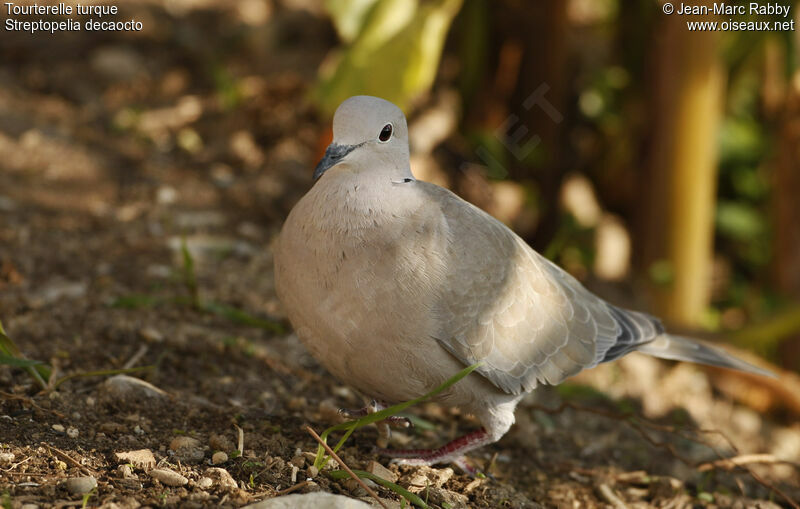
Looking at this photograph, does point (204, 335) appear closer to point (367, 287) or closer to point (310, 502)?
point (367, 287)

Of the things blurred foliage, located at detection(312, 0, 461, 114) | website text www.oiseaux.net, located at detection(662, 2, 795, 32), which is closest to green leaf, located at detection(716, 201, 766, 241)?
website text www.oiseaux.net, located at detection(662, 2, 795, 32)

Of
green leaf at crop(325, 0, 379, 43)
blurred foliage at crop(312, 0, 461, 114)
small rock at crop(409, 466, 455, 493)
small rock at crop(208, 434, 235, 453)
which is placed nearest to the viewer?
small rock at crop(208, 434, 235, 453)

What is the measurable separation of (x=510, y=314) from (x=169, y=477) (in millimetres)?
1208

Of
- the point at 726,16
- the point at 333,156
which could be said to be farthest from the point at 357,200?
the point at 726,16

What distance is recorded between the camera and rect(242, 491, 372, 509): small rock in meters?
2.17

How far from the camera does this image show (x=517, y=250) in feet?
9.59

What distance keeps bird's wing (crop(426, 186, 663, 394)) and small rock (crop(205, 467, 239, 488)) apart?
0.73m

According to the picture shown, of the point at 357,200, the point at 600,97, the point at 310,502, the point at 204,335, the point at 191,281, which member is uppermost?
the point at 600,97

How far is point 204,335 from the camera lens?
137 inches

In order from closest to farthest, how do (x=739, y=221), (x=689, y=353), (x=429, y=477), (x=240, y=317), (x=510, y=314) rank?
(x=429, y=477) → (x=510, y=314) → (x=689, y=353) → (x=240, y=317) → (x=739, y=221)

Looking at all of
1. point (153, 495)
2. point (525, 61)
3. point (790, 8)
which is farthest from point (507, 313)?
point (525, 61)

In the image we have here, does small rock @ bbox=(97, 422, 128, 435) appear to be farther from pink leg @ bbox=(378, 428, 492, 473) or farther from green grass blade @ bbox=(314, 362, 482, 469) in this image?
pink leg @ bbox=(378, 428, 492, 473)

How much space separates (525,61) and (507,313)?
3413 millimetres

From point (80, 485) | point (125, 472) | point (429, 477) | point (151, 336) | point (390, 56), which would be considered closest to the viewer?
point (80, 485)
